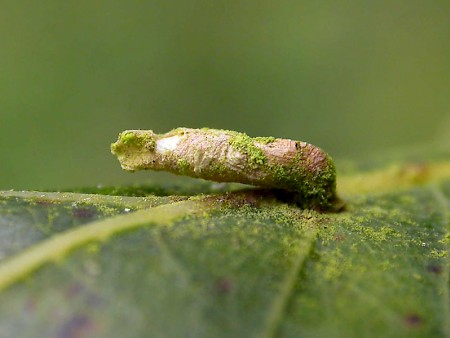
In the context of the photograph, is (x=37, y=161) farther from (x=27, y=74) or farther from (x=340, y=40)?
(x=340, y=40)

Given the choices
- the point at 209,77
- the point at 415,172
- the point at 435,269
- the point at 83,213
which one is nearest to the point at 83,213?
the point at 83,213

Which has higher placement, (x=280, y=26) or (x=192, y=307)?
(x=280, y=26)

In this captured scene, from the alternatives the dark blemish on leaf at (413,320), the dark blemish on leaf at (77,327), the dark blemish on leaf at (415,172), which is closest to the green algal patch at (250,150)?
the dark blemish on leaf at (413,320)

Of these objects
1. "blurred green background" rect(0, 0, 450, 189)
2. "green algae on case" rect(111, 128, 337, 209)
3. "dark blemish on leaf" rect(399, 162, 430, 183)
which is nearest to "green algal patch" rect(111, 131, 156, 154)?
"green algae on case" rect(111, 128, 337, 209)

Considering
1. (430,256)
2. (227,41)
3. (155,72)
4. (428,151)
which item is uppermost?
(227,41)

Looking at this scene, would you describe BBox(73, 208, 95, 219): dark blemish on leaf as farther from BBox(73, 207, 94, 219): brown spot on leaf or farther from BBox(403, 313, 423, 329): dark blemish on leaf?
BBox(403, 313, 423, 329): dark blemish on leaf

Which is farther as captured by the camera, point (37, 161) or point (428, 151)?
point (37, 161)

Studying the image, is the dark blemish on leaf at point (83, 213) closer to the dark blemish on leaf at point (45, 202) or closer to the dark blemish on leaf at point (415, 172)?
the dark blemish on leaf at point (45, 202)

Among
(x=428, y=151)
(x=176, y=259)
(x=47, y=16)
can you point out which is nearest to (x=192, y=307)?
(x=176, y=259)
